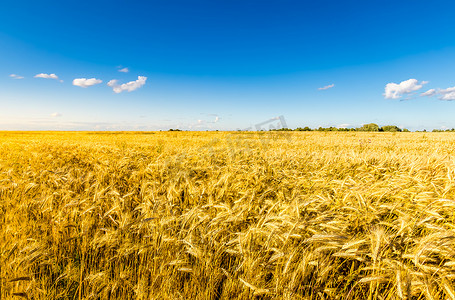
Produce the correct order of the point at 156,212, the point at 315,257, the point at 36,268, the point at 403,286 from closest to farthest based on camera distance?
the point at 403,286 → the point at 315,257 → the point at 36,268 → the point at 156,212

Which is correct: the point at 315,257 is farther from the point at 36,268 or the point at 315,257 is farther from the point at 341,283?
the point at 36,268

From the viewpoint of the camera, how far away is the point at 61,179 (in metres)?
2.83

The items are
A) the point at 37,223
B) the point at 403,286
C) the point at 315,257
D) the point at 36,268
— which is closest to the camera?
the point at 403,286

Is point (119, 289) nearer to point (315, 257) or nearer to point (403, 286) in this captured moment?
point (315, 257)

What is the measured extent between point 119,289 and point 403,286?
5.46 ft

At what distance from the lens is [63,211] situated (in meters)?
2.02

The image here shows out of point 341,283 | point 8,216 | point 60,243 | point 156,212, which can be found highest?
point 156,212

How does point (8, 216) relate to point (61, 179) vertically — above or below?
below

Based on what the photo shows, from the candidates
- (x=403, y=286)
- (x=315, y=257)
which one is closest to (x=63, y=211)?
(x=315, y=257)

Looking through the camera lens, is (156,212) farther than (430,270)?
Yes

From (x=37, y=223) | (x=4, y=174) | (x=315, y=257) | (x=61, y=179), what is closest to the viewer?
(x=315, y=257)

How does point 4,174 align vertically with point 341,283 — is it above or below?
above

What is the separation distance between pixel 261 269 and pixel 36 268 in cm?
156

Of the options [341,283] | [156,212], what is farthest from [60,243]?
[341,283]
